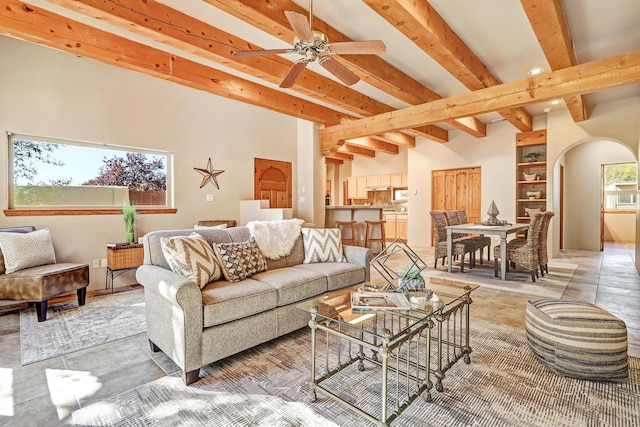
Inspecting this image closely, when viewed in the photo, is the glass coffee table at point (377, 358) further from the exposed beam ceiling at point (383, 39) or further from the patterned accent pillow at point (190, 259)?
the exposed beam ceiling at point (383, 39)

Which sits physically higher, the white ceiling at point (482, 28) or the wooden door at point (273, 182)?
the white ceiling at point (482, 28)

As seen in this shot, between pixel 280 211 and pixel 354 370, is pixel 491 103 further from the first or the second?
pixel 354 370

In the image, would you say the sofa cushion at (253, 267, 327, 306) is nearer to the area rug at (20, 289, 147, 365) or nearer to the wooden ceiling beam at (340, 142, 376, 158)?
the area rug at (20, 289, 147, 365)

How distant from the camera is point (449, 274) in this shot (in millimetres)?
4812

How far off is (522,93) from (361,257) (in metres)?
2.88

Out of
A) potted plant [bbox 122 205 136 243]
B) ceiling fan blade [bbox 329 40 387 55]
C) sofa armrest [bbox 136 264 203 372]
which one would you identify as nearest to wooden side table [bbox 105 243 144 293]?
potted plant [bbox 122 205 136 243]

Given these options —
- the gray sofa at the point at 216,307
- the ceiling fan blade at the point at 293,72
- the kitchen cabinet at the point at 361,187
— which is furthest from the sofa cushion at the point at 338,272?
the kitchen cabinet at the point at 361,187

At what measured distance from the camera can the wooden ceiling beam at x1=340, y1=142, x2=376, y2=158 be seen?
27.8 feet

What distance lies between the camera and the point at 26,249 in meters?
3.21

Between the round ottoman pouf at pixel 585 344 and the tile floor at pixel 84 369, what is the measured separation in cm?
66

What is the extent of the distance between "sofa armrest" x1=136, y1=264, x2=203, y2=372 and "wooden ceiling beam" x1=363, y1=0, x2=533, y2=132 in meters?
2.40

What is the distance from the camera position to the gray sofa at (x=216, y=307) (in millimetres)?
1896

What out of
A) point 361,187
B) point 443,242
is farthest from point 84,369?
point 361,187

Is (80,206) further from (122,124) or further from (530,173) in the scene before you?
(530,173)
